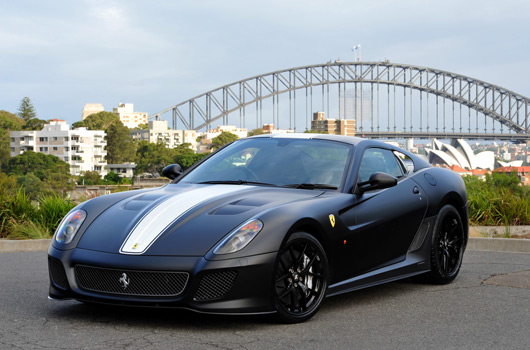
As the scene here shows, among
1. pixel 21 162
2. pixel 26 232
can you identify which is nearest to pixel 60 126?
pixel 21 162

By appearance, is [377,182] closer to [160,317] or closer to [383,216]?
[383,216]

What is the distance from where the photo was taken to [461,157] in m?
145

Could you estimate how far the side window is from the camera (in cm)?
666

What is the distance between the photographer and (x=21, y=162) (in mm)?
138375

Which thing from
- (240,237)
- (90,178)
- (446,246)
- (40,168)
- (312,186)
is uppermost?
(312,186)

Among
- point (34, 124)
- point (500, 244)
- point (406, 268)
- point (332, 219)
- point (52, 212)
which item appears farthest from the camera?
point (34, 124)

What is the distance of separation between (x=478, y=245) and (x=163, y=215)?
641 cm

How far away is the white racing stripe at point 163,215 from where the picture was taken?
5.27 metres

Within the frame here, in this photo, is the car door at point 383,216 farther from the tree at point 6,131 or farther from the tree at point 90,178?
the tree at point 6,131

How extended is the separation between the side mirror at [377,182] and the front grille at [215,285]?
1.61 m

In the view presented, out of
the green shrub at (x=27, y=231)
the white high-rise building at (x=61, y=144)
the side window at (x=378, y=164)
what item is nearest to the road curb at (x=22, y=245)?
the green shrub at (x=27, y=231)

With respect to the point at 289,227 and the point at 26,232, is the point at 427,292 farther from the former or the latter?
the point at 26,232

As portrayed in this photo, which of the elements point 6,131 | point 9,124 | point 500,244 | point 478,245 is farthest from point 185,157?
point 500,244

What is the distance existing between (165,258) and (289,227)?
866mm
